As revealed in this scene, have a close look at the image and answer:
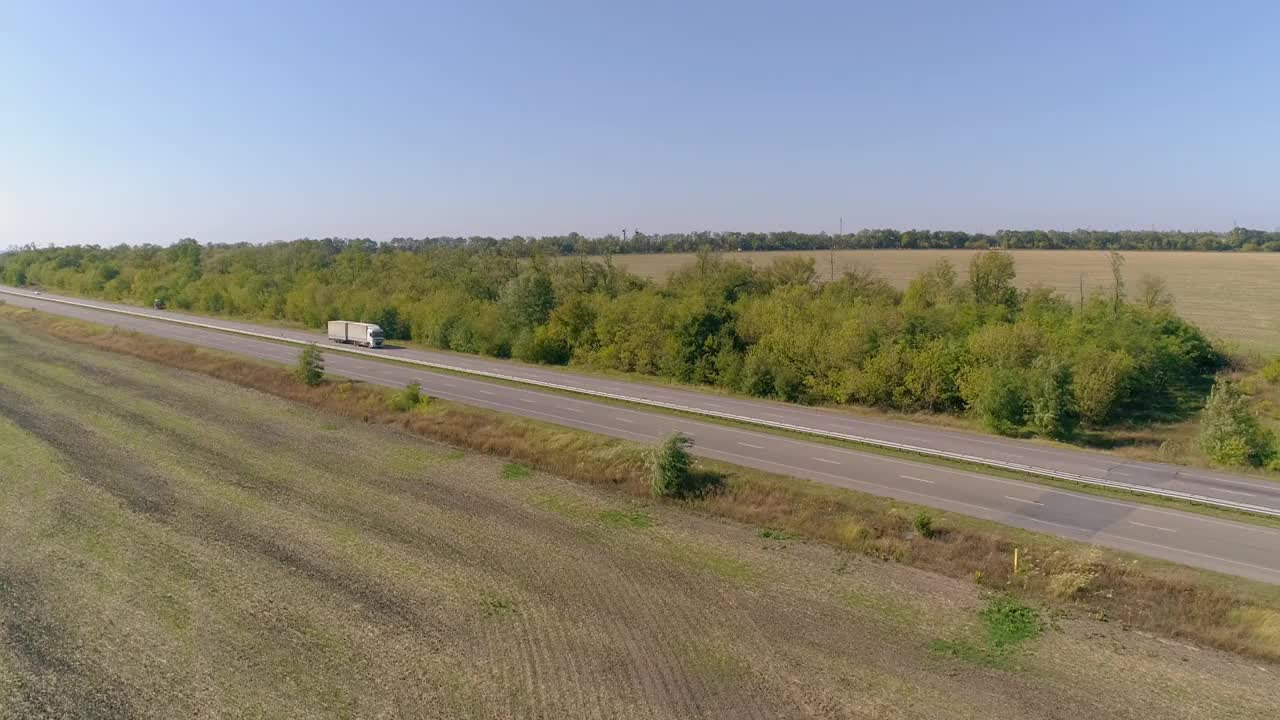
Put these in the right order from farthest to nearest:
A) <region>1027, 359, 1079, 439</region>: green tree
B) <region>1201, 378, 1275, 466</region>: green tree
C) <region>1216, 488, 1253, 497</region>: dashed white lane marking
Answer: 1. <region>1027, 359, 1079, 439</region>: green tree
2. <region>1201, 378, 1275, 466</region>: green tree
3. <region>1216, 488, 1253, 497</region>: dashed white lane marking

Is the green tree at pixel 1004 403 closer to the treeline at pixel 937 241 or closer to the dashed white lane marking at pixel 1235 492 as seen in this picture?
the dashed white lane marking at pixel 1235 492

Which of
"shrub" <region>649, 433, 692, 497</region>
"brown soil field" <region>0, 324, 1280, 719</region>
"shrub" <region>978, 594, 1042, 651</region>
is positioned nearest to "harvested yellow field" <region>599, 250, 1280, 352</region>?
"shrub" <region>649, 433, 692, 497</region>

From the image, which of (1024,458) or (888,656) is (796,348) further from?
(888,656)


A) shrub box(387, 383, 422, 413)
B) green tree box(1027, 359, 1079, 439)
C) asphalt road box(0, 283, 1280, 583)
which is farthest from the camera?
shrub box(387, 383, 422, 413)

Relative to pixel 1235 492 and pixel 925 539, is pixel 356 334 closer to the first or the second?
pixel 925 539

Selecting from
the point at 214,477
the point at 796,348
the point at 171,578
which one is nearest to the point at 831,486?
the point at 796,348

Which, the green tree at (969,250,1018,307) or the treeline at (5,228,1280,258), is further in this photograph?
the treeline at (5,228,1280,258)

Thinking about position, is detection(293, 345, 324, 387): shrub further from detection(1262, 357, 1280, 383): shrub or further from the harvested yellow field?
detection(1262, 357, 1280, 383): shrub
